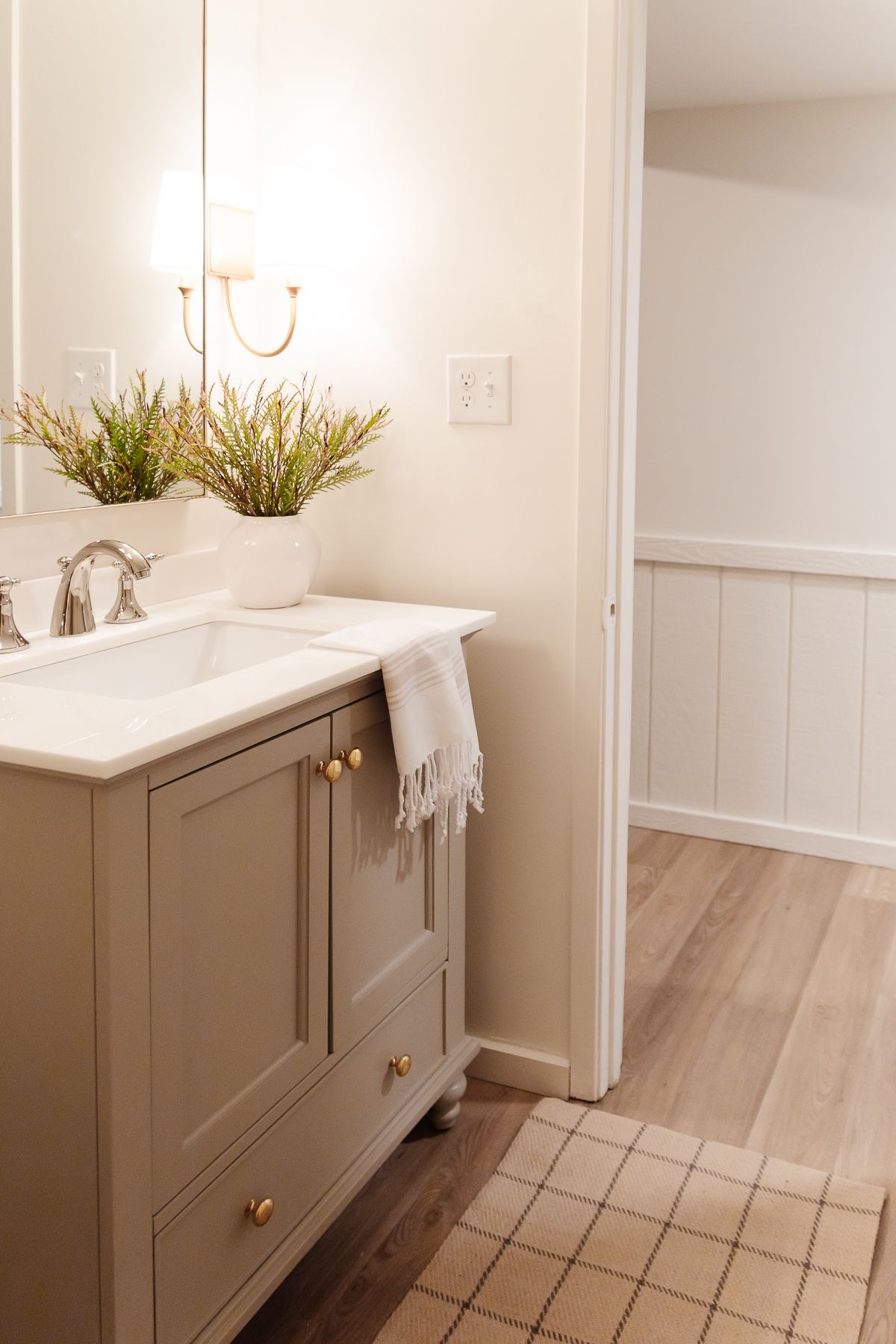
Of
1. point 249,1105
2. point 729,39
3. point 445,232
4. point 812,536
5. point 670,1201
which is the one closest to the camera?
point 249,1105

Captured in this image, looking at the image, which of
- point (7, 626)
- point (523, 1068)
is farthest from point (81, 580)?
point (523, 1068)

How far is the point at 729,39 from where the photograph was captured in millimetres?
2674

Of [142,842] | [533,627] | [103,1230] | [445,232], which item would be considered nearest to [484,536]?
[533,627]

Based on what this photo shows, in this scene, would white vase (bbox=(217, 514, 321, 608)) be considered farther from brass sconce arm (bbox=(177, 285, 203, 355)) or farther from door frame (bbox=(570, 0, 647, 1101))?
door frame (bbox=(570, 0, 647, 1101))

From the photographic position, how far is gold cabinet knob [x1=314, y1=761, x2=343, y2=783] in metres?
1.56

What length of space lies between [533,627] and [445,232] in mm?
685

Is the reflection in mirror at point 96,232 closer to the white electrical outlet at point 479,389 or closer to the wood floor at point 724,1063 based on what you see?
the white electrical outlet at point 479,389

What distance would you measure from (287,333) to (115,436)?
42 cm

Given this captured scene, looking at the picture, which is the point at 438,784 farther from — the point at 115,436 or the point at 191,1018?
the point at 115,436

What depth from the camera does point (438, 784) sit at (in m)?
1.78

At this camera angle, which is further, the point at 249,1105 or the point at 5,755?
the point at 249,1105

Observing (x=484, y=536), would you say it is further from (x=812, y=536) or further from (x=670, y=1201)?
(x=812, y=536)

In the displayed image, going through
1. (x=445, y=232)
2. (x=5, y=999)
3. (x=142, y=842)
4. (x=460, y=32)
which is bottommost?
(x=5, y=999)

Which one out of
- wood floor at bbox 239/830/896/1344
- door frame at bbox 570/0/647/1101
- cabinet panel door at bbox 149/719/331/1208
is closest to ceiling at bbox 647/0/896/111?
door frame at bbox 570/0/647/1101
